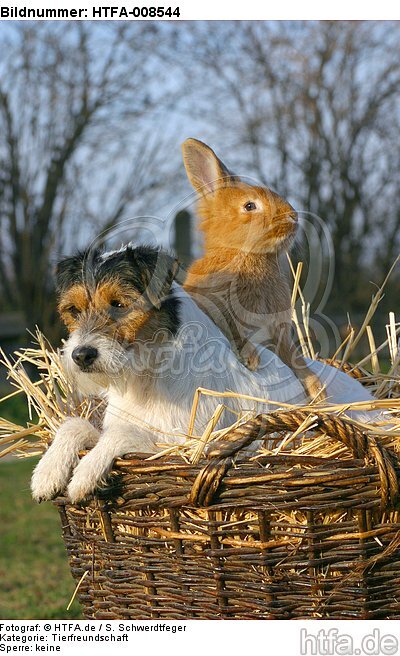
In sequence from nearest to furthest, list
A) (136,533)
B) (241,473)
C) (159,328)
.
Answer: (241,473)
(136,533)
(159,328)

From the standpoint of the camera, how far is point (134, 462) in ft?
8.02

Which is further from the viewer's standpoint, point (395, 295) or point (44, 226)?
point (395, 295)

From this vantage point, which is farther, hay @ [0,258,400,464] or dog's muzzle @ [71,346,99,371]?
dog's muzzle @ [71,346,99,371]

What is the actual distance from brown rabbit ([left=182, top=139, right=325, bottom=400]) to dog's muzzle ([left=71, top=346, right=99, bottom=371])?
557 mm

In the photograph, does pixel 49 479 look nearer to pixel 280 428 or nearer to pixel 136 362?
pixel 136 362

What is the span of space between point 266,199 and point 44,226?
9.35 meters

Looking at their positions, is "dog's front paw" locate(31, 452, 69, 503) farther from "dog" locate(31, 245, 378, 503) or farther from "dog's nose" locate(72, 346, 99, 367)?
"dog's nose" locate(72, 346, 99, 367)

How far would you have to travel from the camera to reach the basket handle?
7.34 ft

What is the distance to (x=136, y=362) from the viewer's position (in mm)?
2742

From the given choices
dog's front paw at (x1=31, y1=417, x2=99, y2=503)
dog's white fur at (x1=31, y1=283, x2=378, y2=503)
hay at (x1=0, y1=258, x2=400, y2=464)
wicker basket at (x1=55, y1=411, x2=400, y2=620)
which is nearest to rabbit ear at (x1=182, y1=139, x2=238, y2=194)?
hay at (x1=0, y1=258, x2=400, y2=464)

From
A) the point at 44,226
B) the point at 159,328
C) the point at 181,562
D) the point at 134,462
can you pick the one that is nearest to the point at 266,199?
the point at 159,328

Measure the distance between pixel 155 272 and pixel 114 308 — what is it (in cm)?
19

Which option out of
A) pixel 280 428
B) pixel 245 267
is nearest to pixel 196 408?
pixel 280 428

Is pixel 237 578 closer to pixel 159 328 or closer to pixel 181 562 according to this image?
pixel 181 562
